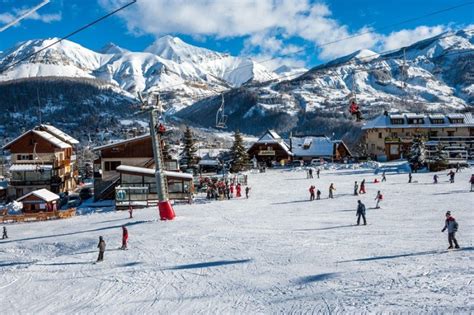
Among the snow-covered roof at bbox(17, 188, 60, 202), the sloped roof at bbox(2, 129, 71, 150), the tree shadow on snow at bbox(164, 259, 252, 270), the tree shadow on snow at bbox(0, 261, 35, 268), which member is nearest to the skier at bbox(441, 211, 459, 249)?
the tree shadow on snow at bbox(164, 259, 252, 270)

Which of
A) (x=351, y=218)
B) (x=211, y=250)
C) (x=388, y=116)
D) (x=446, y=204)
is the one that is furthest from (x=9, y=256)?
(x=388, y=116)

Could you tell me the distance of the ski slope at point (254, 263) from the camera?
13094mm

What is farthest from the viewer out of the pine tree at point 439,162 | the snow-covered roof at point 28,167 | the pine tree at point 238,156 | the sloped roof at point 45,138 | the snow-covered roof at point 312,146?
the snow-covered roof at point 312,146

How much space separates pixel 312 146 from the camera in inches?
3029

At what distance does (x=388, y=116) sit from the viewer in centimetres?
7544

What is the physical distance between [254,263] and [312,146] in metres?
61.5

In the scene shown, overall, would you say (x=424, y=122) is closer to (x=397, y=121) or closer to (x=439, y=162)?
(x=397, y=121)

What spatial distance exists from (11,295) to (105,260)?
400 centimetres

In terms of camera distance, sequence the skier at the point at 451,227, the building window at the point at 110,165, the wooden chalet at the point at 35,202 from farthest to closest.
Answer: the building window at the point at 110,165 < the wooden chalet at the point at 35,202 < the skier at the point at 451,227

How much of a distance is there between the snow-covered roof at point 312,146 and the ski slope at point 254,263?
149 ft

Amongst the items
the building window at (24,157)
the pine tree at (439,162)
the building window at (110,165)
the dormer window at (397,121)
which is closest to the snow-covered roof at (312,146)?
the dormer window at (397,121)

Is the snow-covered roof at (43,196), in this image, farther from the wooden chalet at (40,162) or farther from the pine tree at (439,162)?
the pine tree at (439,162)

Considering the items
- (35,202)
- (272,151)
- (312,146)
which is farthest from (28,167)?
(312,146)

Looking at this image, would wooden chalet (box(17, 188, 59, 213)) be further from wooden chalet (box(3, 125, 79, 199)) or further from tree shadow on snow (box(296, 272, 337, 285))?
tree shadow on snow (box(296, 272, 337, 285))
